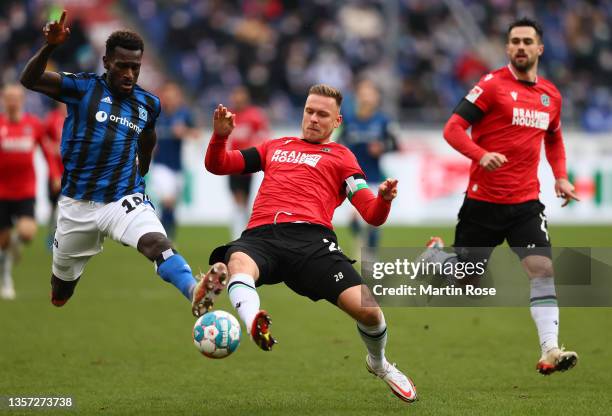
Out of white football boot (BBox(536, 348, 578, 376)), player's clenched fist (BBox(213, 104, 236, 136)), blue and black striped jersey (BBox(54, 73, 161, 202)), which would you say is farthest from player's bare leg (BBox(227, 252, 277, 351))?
white football boot (BBox(536, 348, 578, 376))

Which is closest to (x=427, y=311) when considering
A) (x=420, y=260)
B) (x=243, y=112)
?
(x=420, y=260)

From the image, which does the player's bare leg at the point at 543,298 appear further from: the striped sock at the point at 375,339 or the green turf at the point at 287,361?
the striped sock at the point at 375,339

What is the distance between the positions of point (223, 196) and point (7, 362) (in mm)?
12863

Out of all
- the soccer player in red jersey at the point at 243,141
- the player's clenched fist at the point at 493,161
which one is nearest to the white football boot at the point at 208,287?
the player's clenched fist at the point at 493,161

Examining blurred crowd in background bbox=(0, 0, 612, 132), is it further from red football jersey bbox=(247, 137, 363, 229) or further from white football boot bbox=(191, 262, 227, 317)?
white football boot bbox=(191, 262, 227, 317)

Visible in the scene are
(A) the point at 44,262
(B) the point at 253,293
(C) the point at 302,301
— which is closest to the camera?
(B) the point at 253,293

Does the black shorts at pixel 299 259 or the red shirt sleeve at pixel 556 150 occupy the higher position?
the red shirt sleeve at pixel 556 150

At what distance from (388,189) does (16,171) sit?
742 cm

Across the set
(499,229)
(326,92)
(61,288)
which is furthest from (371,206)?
(61,288)

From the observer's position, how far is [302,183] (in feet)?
22.6

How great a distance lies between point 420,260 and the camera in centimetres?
802

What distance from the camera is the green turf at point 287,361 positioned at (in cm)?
679

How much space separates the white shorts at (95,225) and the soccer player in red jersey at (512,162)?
7.55 feet

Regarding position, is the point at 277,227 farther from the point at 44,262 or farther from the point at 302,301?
the point at 44,262
